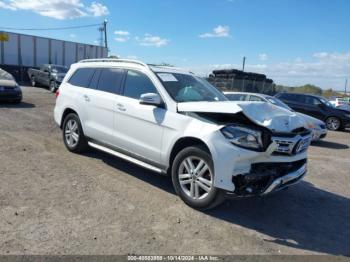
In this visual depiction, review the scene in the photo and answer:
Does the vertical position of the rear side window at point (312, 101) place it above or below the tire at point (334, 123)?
above

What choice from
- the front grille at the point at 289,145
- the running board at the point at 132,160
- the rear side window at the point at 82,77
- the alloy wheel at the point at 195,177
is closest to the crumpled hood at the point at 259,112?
the front grille at the point at 289,145

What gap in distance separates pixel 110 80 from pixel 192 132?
2338 millimetres

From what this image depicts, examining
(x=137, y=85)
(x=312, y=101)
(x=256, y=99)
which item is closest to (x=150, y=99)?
(x=137, y=85)

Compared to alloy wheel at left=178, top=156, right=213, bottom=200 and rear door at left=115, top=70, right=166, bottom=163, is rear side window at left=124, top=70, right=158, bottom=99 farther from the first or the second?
alloy wheel at left=178, top=156, right=213, bottom=200

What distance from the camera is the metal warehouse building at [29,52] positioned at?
3141 cm

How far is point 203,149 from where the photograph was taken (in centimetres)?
481

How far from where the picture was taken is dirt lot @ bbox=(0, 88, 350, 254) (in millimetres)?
3967

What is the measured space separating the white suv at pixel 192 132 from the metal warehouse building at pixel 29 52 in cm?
2786

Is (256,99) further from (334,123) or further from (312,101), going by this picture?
(334,123)

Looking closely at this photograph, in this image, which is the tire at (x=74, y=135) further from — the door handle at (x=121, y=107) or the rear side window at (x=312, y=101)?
the rear side window at (x=312, y=101)

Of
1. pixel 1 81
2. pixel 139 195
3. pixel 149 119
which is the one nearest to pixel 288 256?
pixel 139 195

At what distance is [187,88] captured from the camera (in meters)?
5.83

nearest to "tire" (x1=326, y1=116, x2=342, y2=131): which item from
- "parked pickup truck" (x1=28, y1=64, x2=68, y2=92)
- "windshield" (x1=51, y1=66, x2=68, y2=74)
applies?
"parked pickup truck" (x1=28, y1=64, x2=68, y2=92)

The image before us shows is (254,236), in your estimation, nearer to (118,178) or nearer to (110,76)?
(118,178)
